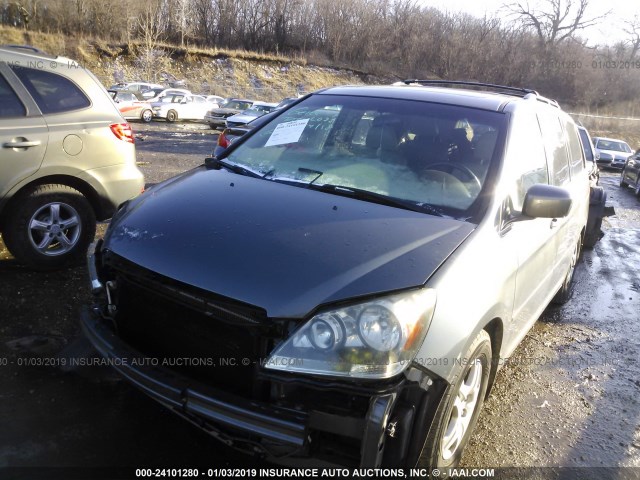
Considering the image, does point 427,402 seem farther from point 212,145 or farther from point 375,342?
point 212,145

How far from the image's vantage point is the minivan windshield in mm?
2955

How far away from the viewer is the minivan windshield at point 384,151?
2955mm

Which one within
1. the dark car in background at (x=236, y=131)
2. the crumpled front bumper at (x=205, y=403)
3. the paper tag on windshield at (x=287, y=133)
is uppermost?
the paper tag on windshield at (x=287, y=133)

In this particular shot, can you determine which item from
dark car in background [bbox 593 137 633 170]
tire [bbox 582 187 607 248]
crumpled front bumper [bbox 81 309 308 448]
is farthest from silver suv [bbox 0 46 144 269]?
dark car in background [bbox 593 137 633 170]

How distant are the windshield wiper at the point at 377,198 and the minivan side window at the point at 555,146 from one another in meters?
1.42

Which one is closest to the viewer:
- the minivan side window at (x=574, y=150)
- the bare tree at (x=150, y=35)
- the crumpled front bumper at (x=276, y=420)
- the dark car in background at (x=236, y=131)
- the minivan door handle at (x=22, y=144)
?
the crumpled front bumper at (x=276, y=420)

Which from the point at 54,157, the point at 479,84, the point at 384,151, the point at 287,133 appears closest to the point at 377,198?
the point at 384,151

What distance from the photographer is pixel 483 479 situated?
8.84 ft

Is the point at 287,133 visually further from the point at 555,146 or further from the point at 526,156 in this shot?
the point at 555,146

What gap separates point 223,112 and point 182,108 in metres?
2.13

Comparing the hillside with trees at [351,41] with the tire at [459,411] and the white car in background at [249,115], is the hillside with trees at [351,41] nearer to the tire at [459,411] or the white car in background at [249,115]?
the white car in background at [249,115]

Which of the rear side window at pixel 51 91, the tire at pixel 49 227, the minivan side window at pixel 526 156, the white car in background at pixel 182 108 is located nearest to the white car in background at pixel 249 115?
the white car in background at pixel 182 108

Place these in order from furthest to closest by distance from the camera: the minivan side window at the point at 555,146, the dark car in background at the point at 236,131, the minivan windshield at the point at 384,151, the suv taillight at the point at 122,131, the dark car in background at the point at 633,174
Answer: the dark car in background at the point at 633,174 < the suv taillight at the point at 122,131 < the dark car in background at the point at 236,131 < the minivan side window at the point at 555,146 < the minivan windshield at the point at 384,151

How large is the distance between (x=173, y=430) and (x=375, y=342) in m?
1.37
